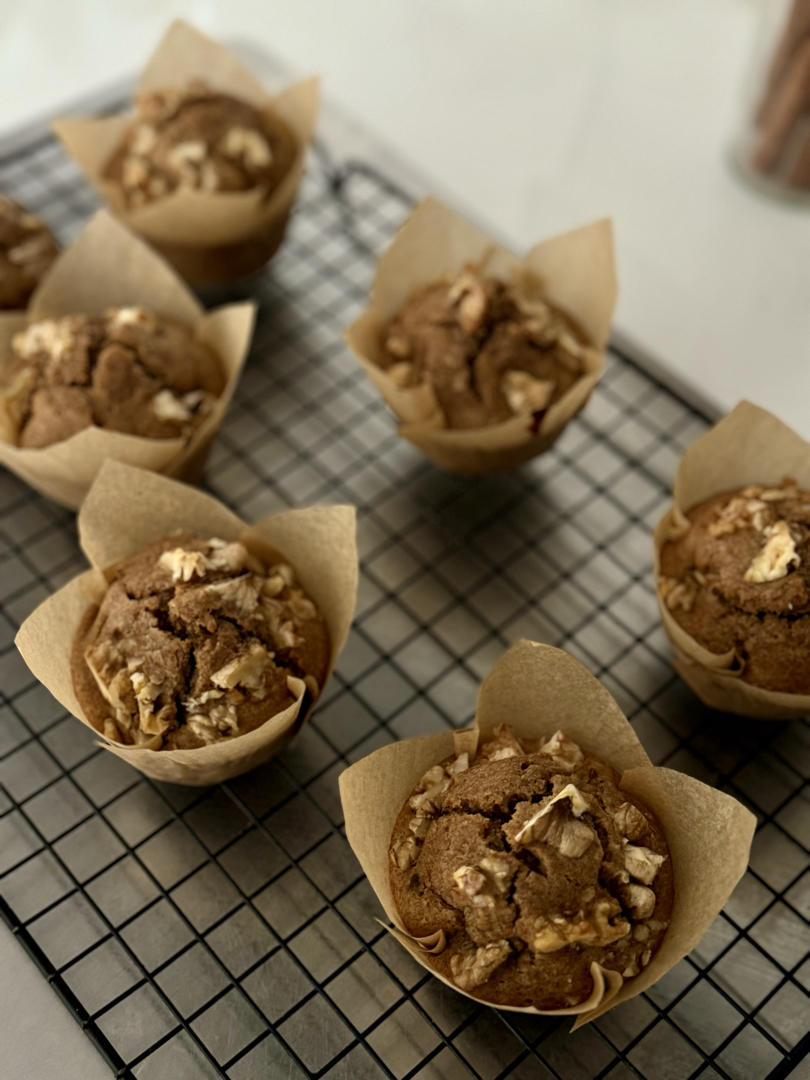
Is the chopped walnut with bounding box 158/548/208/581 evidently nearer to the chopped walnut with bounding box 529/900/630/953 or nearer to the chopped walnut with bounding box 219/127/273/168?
the chopped walnut with bounding box 529/900/630/953

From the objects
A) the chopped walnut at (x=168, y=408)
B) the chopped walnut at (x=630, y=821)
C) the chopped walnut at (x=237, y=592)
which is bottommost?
the chopped walnut at (x=168, y=408)

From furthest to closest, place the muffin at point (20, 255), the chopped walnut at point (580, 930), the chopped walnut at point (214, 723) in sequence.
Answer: the muffin at point (20, 255), the chopped walnut at point (214, 723), the chopped walnut at point (580, 930)

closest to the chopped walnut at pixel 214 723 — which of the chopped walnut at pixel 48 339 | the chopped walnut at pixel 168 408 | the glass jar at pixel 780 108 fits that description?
the chopped walnut at pixel 168 408

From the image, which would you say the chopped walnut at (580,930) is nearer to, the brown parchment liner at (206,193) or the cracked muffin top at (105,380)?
the cracked muffin top at (105,380)

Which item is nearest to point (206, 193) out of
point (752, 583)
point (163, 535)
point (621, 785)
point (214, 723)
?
point (163, 535)

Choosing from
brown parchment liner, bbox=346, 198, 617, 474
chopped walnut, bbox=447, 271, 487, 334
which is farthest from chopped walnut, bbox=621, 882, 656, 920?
chopped walnut, bbox=447, 271, 487, 334

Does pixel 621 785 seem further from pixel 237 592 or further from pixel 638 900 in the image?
pixel 237 592

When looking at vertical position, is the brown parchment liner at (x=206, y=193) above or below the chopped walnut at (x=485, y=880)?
above

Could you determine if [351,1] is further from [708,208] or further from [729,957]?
[729,957]
